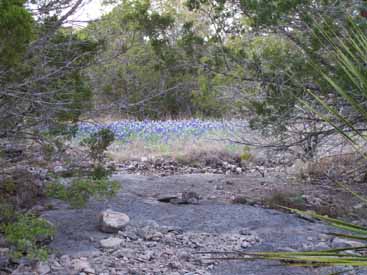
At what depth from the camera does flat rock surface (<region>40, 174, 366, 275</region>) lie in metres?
3.49

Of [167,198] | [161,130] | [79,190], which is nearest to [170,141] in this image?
[161,130]

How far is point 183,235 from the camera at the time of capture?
4020mm

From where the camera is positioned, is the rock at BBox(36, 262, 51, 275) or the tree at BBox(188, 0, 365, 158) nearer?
the rock at BBox(36, 262, 51, 275)

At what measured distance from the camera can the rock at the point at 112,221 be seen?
13.0 feet

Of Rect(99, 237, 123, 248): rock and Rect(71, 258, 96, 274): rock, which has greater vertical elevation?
Rect(99, 237, 123, 248): rock

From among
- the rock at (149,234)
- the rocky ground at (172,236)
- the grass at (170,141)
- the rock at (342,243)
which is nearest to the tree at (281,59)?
the rocky ground at (172,236)

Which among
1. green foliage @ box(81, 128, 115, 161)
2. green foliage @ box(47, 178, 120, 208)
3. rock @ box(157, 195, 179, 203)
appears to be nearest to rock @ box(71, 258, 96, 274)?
green foliage @ box(47, 178, 120, 208)

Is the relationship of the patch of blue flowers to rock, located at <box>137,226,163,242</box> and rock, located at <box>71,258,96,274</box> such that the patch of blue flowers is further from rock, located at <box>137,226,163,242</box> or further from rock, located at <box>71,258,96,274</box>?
rock, located at <box>71,258,96,274</box>

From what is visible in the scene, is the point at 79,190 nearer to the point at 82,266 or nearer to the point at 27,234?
the point at 82,266

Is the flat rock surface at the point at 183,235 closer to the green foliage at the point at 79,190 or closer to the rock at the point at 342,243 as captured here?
the rock at the point at 342,243

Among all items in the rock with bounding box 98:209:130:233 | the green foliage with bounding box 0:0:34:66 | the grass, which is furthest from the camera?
the grass

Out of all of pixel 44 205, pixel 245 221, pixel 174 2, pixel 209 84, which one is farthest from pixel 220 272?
pixel 174 2

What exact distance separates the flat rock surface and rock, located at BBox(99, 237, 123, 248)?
41mm

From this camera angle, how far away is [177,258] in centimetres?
358
